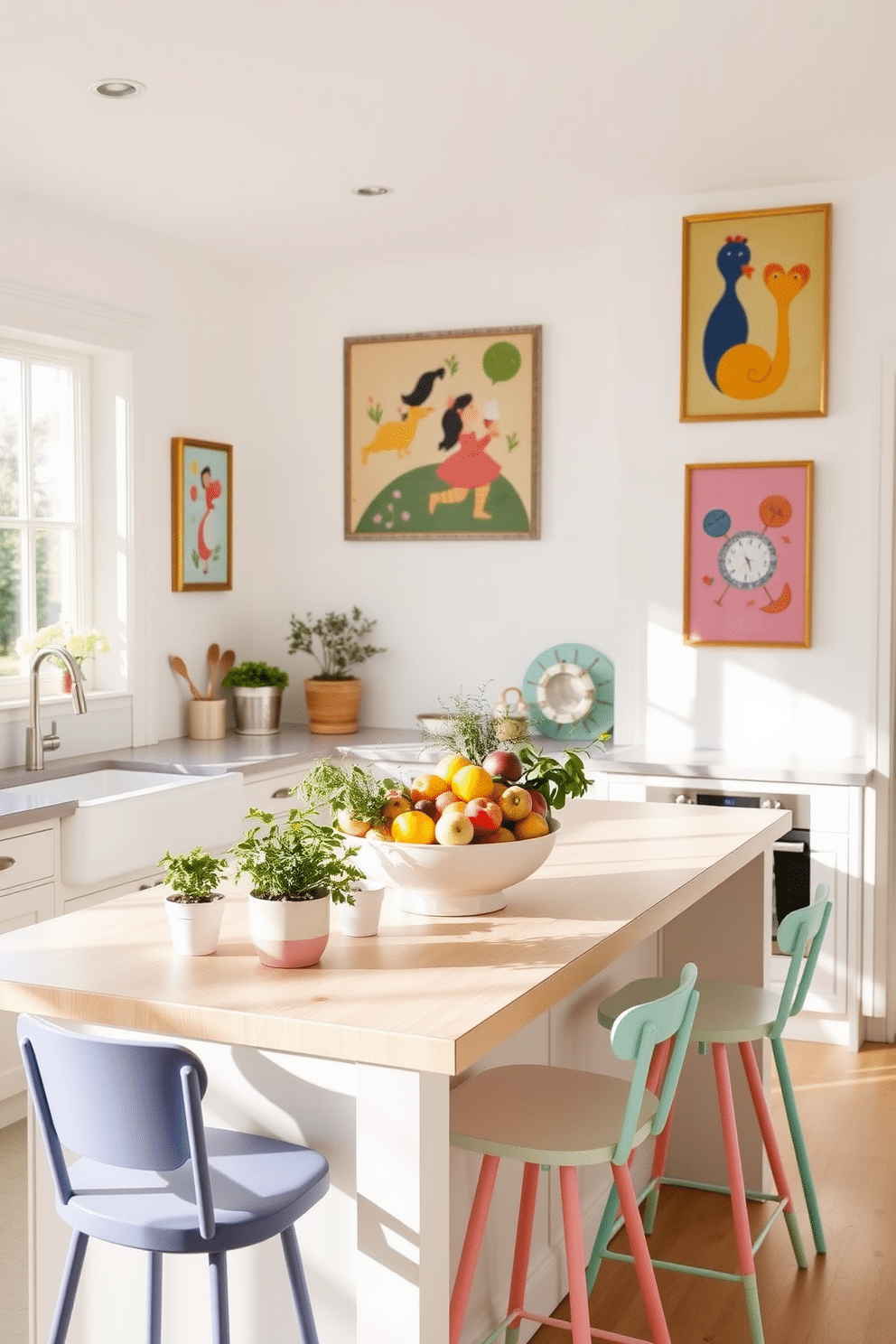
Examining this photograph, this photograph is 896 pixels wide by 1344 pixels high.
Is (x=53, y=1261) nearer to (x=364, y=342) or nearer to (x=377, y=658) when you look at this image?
(x=377, y=658)

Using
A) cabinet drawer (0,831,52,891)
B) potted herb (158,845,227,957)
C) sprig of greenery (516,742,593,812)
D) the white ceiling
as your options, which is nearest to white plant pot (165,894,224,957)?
potted herb (158,845,227,957)

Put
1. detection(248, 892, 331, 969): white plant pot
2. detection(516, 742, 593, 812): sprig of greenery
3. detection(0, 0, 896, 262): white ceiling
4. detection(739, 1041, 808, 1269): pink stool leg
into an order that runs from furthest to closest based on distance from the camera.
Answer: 1. detection(0, 0, 896, 262): white ceiling
2. detection(739, 1041, 808, 1269): pink stool leg
3. detection(516, 742, 593, 812): sprig of greenery
4. detection(248, 892, 331, 969): white plant pot

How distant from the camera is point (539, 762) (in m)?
2.38

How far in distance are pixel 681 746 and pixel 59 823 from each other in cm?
202

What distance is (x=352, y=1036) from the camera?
1.61 meters

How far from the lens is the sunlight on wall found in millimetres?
4520

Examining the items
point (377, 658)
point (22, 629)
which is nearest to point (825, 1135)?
point (377, 658)

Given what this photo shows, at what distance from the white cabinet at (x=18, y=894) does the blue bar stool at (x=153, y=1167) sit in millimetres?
1836

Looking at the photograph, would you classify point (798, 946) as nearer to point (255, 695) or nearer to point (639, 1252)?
point (639, 1252)

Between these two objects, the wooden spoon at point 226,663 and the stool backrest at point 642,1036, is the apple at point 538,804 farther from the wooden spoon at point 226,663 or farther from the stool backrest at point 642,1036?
the wooden spoon at point 226,663

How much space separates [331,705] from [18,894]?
1.83m

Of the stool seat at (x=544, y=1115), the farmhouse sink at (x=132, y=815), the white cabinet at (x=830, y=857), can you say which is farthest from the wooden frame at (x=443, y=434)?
the stool seat at (x=544, y=1115)

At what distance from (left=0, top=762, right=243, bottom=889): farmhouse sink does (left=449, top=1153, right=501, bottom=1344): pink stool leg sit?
1.98 metres

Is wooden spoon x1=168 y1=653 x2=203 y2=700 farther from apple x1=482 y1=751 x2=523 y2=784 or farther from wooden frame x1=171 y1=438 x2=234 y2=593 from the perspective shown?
apple x1=482 y1=751 x2=523 y2=784
